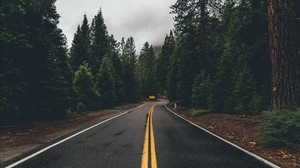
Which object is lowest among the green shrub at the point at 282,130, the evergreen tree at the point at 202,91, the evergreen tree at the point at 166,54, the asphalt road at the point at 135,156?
the asphalt road at the point at 135,156

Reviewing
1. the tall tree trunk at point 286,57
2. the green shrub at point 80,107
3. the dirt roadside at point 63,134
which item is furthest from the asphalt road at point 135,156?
the green shrub at point 80,107

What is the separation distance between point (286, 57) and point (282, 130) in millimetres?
2410

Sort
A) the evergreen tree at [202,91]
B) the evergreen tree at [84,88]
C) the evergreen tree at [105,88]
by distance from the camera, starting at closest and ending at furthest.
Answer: the evergreen tree at [202,91] → the evergreen tree at [84,88] → the evergreen tree at [105,88]

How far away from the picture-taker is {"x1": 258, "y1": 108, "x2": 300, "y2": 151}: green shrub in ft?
25.2

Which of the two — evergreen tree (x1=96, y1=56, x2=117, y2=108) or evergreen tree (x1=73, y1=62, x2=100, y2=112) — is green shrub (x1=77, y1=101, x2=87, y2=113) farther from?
evergreen tree (x1=96, y1=56, x2=117, y2=108)

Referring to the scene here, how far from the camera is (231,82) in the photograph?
69.2 ft

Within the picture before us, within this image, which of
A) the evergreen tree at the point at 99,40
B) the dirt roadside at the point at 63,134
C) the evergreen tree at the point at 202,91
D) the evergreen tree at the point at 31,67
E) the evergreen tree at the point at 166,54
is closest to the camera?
the dirt roadside at the point at 63,134

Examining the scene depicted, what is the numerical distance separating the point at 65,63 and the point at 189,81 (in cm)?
1624

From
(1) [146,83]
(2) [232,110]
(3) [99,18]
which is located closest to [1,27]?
(2) [232,110]

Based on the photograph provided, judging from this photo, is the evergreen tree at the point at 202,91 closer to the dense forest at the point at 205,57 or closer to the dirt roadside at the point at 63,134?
the dense forest at the point at 205,57

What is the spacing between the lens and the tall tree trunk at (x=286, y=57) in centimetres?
815

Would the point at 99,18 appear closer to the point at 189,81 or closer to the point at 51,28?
the point at 189,81

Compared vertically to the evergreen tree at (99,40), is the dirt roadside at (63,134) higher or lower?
lower

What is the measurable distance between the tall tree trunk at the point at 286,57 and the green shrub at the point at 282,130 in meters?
0.42
